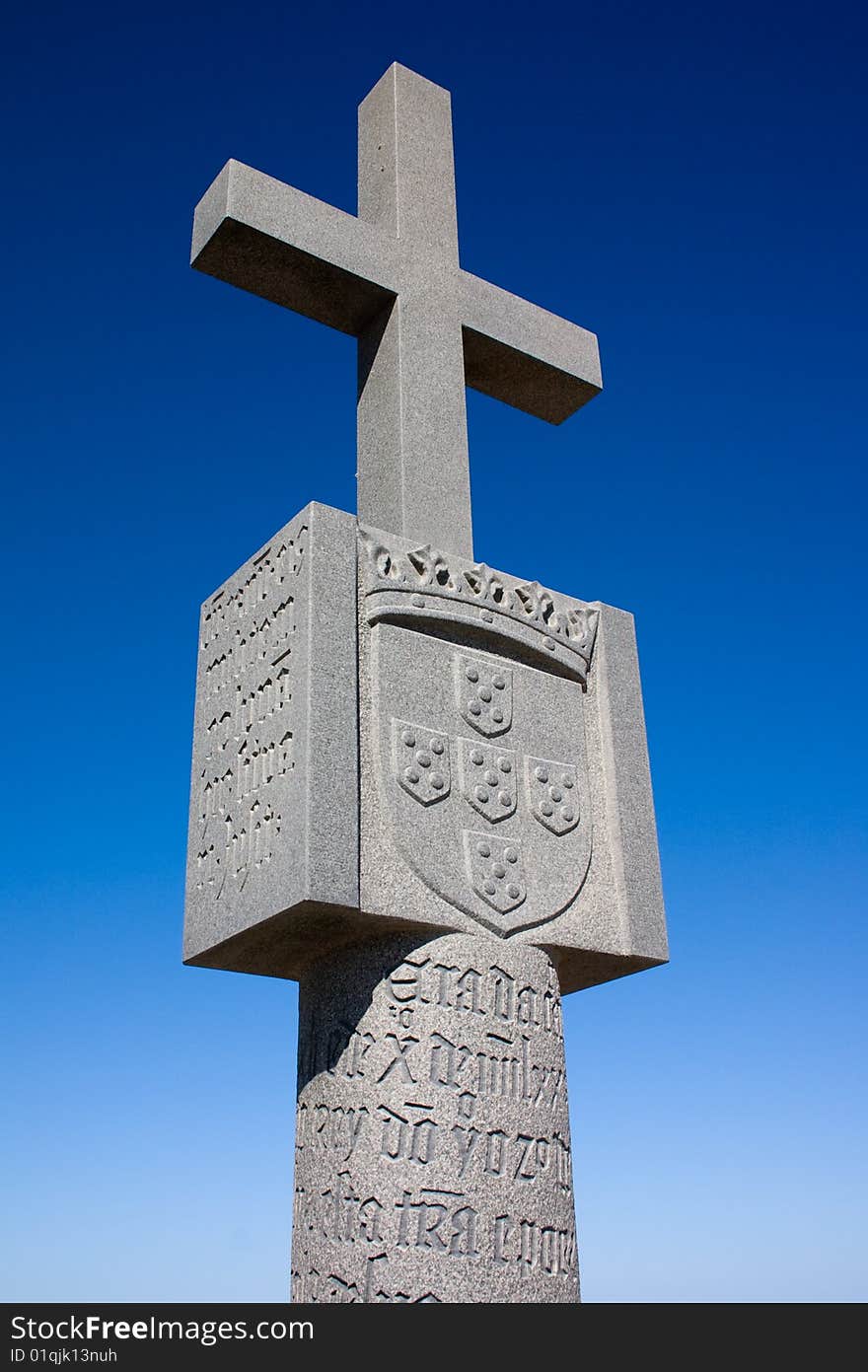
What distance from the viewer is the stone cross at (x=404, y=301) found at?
7.11 m

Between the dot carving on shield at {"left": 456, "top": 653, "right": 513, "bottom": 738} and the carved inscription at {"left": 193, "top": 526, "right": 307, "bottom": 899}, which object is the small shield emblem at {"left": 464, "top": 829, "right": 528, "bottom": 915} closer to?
the dot carving on shield at {"left": 456, "top": 653, "right": 513, "bottom": 738}

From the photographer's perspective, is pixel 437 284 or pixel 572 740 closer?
pixel 572 740

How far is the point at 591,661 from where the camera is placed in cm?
704

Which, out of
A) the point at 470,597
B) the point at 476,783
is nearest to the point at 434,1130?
the point at 476,783

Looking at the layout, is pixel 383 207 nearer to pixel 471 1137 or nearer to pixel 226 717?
pixel 226 717

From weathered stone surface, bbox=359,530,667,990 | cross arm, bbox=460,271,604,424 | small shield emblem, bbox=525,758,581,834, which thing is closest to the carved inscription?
weathered stone surface, bbox=359,530,667,990

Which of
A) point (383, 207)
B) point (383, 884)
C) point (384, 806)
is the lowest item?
point (383, 884)

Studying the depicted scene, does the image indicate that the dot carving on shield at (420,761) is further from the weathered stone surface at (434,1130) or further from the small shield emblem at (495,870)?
the weathered stone surface at (434,1130)

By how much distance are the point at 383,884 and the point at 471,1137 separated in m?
1.10

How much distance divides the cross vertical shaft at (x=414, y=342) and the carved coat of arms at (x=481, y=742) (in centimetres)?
63

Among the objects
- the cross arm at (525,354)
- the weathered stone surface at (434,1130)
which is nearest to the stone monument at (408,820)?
the weathered stone surface at (434,1130)

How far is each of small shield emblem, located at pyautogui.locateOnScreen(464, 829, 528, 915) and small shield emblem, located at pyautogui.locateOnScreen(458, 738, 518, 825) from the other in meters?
0.13
